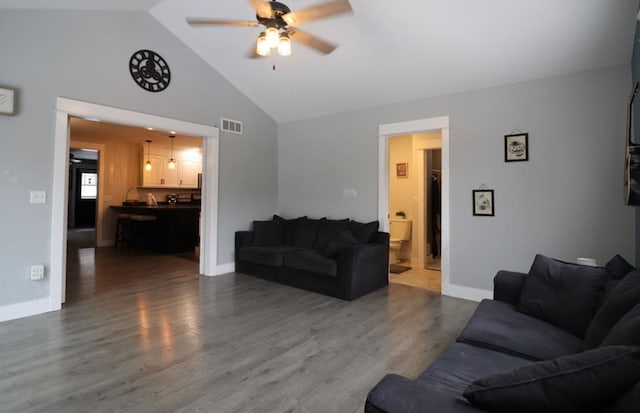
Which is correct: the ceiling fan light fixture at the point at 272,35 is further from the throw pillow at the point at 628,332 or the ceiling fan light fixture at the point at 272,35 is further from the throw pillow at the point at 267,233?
the throw pillow at the point at 267,233

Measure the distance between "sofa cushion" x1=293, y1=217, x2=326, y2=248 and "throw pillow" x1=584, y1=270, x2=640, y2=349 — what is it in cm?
371

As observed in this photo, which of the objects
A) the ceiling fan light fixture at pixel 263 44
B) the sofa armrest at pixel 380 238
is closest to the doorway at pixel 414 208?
the sofa armrest at pixel 380 238

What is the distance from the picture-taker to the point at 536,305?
216 centimetres

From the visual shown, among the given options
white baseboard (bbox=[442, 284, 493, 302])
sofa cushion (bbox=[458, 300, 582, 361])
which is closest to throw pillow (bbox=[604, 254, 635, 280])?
sofa cushion (bbox=[458, 300, 582, 361])

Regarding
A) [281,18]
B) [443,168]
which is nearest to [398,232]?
[443,168]

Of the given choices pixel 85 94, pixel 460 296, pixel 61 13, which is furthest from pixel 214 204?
pixel 460 296

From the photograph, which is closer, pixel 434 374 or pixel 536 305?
pixel 434 374

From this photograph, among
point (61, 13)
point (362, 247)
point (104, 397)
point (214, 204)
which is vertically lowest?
point (104, 397)

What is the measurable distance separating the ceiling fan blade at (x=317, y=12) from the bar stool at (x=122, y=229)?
6507 millimetres

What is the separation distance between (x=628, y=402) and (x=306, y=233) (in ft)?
14.6

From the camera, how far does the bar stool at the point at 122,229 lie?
7676 mm

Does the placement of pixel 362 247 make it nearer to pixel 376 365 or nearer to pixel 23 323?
pixel 376 365

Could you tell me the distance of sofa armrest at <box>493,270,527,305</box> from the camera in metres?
2.45

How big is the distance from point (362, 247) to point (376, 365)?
1833 millimetres
